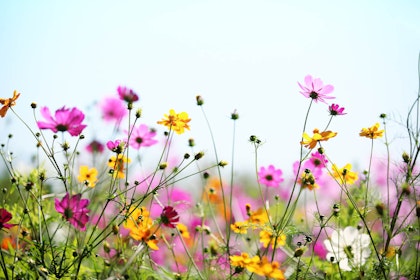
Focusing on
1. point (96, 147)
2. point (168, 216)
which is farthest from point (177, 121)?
point (96, 147)

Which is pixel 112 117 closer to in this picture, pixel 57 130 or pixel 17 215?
pixel 17 215

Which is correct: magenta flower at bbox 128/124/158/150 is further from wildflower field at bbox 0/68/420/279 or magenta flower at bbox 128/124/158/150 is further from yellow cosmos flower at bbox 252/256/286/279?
yellow cosmos flower at bbox 252/256/286/279

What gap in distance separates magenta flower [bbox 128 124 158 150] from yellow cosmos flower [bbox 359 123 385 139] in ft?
2.11

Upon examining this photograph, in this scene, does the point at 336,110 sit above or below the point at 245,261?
above

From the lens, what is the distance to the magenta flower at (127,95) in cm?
110

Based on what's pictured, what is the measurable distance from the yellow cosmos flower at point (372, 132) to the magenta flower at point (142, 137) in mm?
642

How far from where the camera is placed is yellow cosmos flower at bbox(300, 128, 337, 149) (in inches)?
39.6

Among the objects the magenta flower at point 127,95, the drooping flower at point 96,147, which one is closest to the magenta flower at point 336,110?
the magenta flower at point 127,95

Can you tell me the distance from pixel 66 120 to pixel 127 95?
8.1 inches

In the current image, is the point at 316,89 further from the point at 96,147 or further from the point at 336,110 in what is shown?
the point at 96,147

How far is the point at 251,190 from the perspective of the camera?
2.78 m

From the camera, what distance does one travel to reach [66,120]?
958 millimetres

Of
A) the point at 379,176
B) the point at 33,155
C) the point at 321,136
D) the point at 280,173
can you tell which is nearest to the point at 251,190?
the point at 379,176

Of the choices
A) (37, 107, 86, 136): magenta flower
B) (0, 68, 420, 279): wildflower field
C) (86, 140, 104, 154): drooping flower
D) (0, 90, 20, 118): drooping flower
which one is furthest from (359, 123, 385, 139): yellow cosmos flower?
(86, 140, 104, 154): drooping flower
